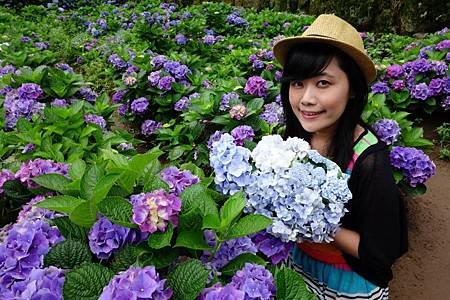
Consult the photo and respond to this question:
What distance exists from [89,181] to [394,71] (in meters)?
3.94

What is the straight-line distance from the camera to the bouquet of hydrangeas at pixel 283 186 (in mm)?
1142

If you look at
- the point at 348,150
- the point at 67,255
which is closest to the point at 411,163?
the point at 348,150

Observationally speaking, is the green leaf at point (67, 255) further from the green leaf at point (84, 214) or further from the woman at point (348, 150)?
the woman at point (348, 150)

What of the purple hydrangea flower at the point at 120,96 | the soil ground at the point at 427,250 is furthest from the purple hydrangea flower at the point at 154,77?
the soil ground at the point at 427,250

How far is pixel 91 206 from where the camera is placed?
932 millimetres

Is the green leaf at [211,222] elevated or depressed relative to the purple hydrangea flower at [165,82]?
elevated

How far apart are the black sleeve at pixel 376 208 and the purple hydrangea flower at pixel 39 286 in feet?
3.38

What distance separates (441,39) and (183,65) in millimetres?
3165

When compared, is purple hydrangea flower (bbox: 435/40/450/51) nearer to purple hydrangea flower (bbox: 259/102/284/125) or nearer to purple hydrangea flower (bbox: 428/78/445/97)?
purple hydrangea flower (bbox: 428/78/445/97)

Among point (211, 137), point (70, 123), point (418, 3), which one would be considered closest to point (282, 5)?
point (418, 3)

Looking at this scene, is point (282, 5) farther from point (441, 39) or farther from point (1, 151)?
point (1, 151)

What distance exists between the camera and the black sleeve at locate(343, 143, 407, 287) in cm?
146

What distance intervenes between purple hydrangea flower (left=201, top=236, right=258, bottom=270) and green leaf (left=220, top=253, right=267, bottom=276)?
13 millimetres

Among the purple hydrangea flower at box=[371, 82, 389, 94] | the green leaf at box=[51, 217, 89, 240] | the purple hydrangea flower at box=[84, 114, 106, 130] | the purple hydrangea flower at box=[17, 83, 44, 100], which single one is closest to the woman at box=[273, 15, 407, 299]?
the green leaf at box=[51, 217, 89, 240]
